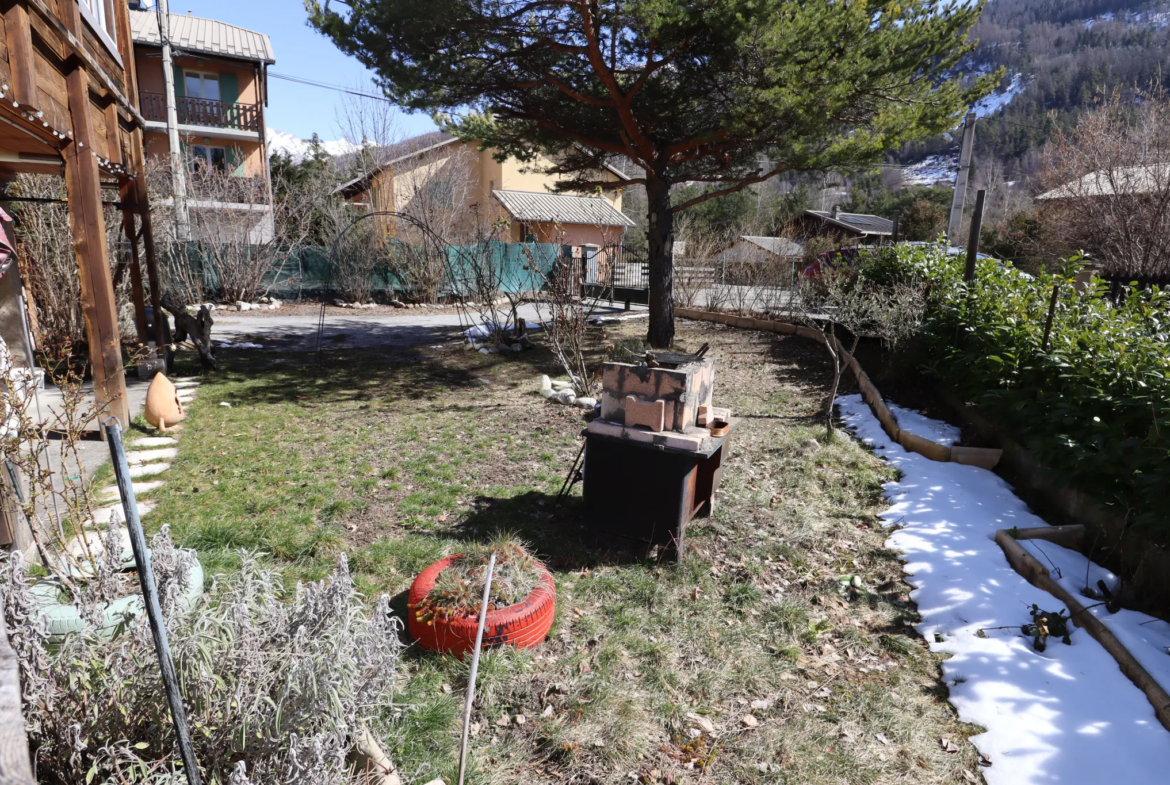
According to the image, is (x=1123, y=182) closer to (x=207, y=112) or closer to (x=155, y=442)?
(x=155, y=442)

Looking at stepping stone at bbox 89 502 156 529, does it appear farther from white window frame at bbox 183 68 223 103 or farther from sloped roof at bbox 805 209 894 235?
sloped roof at bbox 805 209 894 235

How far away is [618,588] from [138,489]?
3.64 metres

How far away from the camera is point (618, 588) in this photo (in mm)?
3789

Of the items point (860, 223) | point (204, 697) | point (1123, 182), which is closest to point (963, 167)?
point (1123, 182)

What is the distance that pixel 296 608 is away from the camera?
2186 millimetres

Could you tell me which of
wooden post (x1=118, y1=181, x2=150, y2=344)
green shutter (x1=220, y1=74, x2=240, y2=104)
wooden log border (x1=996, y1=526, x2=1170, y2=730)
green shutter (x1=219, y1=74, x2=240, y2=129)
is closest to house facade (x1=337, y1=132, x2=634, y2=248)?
green shutter (x1=219, y1=74, x2=240, y2=129)

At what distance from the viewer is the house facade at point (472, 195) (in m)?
20.1

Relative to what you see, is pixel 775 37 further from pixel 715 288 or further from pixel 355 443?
pixel 715 288

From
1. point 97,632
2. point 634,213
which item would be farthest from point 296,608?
point 634,213

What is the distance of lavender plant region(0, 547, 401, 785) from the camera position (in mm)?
1786

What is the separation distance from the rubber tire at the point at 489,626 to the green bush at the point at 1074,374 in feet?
10.2

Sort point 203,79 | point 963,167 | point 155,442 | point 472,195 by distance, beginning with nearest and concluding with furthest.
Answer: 1. point 155,442
2. point 963,167
3. point 203,79
4. point 472,195

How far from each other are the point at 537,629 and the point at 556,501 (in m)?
1.61

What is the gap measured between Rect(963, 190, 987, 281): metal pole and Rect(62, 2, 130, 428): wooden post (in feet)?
26.8
